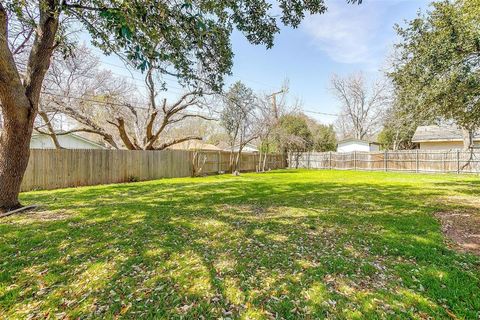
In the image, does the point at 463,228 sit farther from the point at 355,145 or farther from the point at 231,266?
the point at 355,145

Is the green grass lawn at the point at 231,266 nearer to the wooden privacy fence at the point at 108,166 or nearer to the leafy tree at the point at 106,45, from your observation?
the leafy tree at the point at 106,45

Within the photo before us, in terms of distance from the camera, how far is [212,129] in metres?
27.0

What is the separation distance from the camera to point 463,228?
4137 millimetres

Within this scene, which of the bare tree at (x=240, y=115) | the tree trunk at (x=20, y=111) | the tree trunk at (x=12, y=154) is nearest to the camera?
the tree trunk at (x=20, y=111)

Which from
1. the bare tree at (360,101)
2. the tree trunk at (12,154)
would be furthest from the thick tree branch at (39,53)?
the bare tree at (360,101)

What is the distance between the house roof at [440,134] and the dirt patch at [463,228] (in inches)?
637

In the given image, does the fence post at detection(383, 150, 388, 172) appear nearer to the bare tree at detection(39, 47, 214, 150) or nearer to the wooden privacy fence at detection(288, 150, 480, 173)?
the wooden privacy fence at detection(288, 150, 480, 173)

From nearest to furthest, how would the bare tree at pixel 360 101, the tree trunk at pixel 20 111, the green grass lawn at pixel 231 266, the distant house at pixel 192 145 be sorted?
1. the green grass lawn at pixel 231 266
2. the tree trunk at pixel 20 111
3. the distant house at pixel 192 145
4. the bare tree at pixel 360 101

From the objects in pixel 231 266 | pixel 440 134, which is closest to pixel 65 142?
pixel 231 266

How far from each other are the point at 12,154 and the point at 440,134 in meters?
23.4

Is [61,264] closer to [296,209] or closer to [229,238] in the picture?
[229,238]

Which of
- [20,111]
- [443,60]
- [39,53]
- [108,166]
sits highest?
[443,60]

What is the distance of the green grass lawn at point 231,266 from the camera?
205 centimetres

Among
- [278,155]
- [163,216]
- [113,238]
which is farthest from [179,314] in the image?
[278,155]
